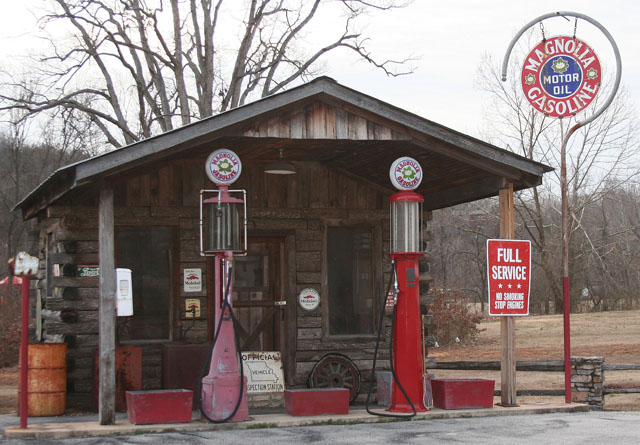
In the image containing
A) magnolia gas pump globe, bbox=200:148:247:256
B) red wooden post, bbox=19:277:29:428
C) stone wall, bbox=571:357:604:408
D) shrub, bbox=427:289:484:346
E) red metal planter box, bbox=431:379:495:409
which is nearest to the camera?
red wooden post, bbox=19:277:29:428

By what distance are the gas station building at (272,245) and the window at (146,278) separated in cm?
1

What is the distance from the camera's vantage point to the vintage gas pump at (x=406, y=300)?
9.57 metres

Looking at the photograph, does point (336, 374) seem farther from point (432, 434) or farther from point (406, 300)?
point (432, 434)

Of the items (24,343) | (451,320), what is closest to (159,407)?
(24,343)

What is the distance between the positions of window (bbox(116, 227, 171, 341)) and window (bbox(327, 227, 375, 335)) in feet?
7.10

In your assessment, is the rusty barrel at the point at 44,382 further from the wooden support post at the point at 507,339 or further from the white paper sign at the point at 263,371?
the wooden support post at the point at 507,339

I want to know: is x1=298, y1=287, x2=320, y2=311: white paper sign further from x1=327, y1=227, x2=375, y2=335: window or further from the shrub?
the shrub

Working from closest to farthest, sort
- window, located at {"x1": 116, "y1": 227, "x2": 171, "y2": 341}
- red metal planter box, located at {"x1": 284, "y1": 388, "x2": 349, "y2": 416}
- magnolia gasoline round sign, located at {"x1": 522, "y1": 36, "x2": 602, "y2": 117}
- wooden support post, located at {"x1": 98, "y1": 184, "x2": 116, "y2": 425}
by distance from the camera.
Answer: wooden support post, located at {"x1": 98, "y1": 184, "x2": 116, "y2": 425}, red metal planter box, located at {"x1": 284, "y1": 388, "x2": 349, "y2": 416}, window, located at {"x1": 116, "y1": 227, "x2": 171, "y2": 341}, magnolia gasoline round sign, located at {"x1": 522, "y1": 36, "x2": 602, "y2": 117}

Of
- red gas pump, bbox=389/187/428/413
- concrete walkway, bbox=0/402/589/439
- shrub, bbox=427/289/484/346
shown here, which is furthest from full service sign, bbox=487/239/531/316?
shrub, bbox=427/289/484/346

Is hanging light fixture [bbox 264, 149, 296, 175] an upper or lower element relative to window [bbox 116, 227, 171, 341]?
upper

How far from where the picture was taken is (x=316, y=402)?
378 inches

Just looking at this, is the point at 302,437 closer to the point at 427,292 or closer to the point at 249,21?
the point at 427,292

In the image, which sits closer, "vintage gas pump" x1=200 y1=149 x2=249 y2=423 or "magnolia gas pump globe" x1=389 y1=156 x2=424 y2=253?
"vintage gas pump" x1=200 y1=149 x2=249 y2=423

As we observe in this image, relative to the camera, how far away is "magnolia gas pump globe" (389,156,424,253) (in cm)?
959
